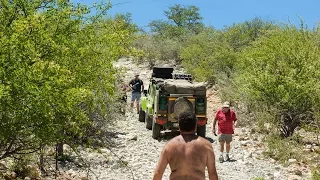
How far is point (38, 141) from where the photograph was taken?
6902 millimetres

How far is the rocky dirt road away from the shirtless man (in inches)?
Result: 106

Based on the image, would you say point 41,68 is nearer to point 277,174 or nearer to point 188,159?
point 188,159

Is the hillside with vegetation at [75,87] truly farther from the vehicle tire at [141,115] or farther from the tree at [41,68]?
the vehicle tire at [141,115]

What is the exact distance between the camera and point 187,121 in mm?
4965

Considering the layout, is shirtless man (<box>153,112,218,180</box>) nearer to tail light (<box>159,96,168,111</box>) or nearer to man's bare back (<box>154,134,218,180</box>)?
man's bare back (<box>154,134,218,180</box>)

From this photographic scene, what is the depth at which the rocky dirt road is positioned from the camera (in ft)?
34.5

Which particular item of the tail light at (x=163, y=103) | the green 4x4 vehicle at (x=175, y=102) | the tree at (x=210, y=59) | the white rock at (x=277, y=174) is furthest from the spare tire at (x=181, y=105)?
the tree at (x=210, y=59)

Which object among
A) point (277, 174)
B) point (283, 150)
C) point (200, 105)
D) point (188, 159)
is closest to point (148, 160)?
point (277, 174)

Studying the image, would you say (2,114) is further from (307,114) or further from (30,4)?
(307,114)

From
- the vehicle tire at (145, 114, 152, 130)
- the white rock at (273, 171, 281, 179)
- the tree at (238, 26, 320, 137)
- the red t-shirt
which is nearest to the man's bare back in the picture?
the white rock at (273, 171, 281, 179)

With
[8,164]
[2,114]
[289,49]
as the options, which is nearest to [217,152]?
[289,49]

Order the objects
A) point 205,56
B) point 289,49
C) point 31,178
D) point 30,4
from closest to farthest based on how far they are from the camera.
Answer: point 30,4
point 31,178
point 289,49
point 205,56

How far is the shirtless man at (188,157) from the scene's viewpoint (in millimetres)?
4941

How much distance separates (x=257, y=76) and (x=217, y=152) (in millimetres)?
3136
